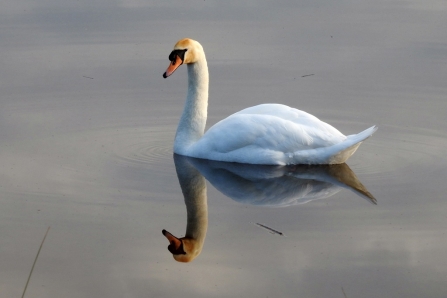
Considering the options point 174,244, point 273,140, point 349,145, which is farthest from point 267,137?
point 174,244

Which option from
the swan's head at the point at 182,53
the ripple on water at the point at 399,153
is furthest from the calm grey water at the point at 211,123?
the swan's head at the point at 182,53

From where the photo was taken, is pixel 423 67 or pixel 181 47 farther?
pixel 423 67

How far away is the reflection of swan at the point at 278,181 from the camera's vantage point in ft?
26.1

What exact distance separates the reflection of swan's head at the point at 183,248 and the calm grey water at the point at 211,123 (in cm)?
8

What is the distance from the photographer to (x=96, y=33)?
13.0 meters

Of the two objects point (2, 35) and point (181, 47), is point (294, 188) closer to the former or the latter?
point (181, 47)

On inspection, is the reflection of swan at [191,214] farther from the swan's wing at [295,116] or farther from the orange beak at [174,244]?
the swan's wing at [295,116]

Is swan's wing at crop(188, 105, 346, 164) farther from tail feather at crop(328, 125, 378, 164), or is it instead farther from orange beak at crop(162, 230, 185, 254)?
orange beak at crop(162, 230, 185, 254)

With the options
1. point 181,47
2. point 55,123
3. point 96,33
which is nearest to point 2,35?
point 96,33

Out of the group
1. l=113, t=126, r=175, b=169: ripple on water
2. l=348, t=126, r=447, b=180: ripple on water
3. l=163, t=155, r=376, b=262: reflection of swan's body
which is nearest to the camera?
l=163, t=155, r=376, b=262: reflection of swan's body

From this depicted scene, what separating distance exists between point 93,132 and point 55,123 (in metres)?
0.54

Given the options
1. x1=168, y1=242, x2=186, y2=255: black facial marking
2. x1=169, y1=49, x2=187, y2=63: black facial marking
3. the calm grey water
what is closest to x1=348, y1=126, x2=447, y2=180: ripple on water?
the calm grey water

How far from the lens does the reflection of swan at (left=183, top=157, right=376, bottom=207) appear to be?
7.94 meters

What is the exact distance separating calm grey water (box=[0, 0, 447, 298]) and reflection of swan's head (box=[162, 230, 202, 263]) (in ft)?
0.26
